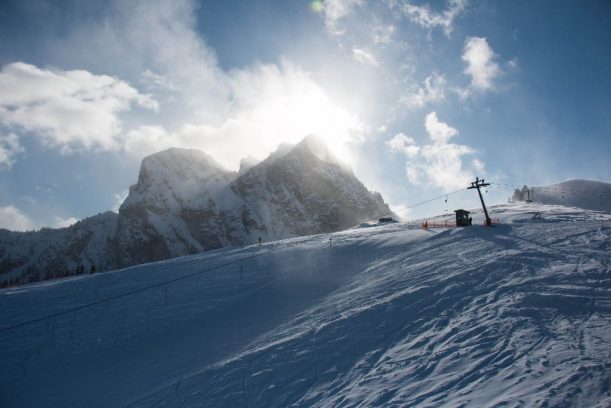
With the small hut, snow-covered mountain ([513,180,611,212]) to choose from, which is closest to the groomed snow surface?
the small hut

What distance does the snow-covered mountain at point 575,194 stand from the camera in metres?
158

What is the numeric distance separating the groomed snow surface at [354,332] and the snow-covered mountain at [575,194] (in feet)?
482

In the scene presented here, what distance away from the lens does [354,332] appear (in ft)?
51.6

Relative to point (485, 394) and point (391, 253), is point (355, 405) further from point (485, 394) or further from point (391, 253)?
point (391, 253)

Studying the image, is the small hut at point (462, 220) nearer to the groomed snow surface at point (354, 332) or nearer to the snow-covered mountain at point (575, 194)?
the groomed snow surface at point (354, 332)

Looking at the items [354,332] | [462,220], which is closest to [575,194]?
[462,220]

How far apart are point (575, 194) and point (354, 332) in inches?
7624

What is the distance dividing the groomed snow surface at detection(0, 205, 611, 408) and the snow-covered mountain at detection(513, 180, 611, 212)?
147 metres

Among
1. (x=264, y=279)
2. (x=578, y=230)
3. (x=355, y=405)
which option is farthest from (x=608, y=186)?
(x=355, y=405)

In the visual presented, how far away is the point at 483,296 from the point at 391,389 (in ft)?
23.5

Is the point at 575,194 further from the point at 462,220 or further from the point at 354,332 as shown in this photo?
the point at 354,332

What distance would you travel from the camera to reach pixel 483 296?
16250mm

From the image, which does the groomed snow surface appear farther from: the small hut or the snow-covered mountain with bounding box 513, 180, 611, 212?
the snow-covered mountain with bounding box 513, 180, 611, 212

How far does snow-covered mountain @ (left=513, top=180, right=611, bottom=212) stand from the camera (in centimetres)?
15798
